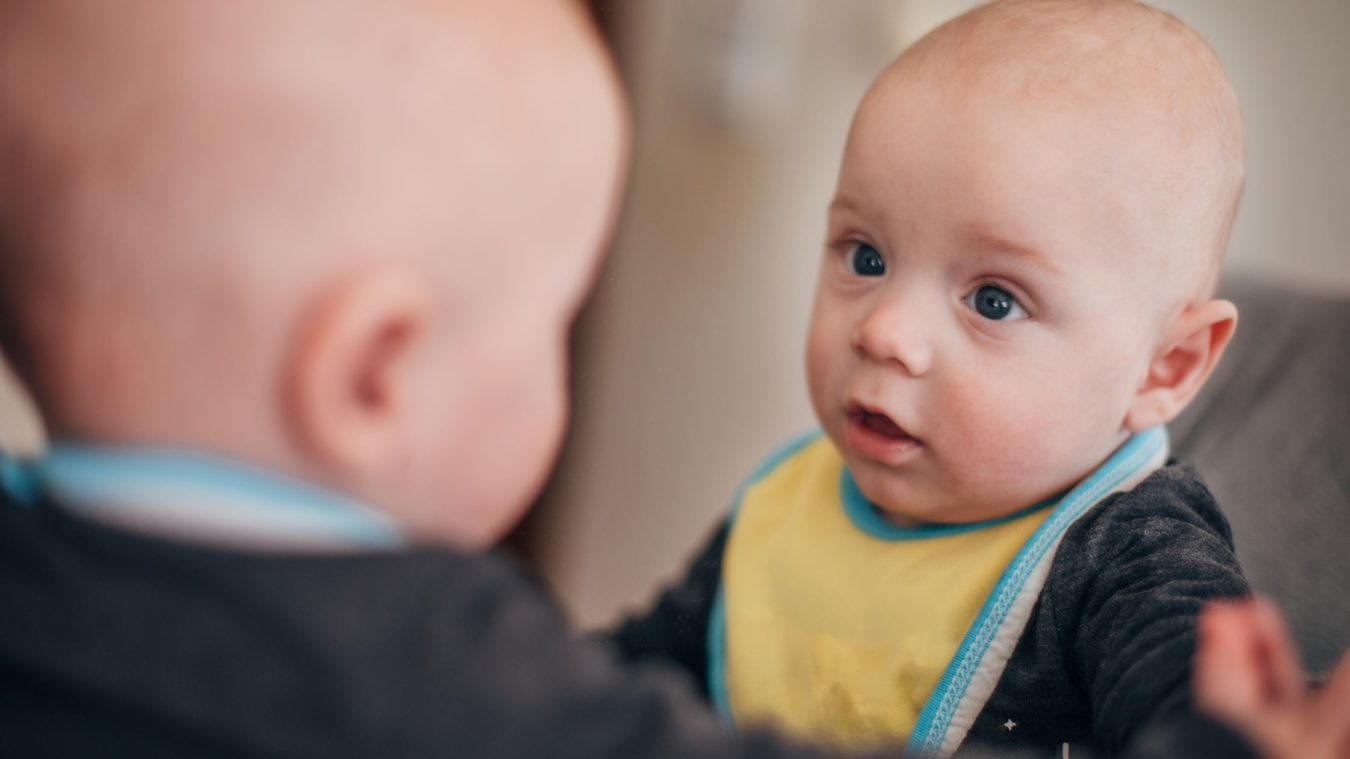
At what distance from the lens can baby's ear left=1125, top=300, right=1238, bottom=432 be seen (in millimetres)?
870

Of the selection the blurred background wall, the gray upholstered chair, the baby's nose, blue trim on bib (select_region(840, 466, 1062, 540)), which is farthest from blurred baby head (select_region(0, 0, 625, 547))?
the blurred background wall

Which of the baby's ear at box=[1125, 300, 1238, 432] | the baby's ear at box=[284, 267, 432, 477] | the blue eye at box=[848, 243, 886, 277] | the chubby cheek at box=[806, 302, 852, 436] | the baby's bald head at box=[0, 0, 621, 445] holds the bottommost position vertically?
the chubby cheek at box=[806, 302, 852, 436]

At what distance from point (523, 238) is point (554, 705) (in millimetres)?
214

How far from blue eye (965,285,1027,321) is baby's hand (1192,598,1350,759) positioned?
0.33m

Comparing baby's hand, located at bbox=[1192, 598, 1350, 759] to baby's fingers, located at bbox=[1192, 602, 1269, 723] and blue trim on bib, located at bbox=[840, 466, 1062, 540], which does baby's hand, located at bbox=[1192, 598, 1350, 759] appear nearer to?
baby's fingers, located at bbox=[1192, 602, 1269, 723]

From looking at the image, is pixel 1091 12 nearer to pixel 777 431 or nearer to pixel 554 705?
pixel 554 705

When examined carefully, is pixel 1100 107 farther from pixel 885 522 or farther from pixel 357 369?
pixel 357 369

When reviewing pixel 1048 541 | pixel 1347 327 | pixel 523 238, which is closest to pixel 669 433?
pixel 1347 327

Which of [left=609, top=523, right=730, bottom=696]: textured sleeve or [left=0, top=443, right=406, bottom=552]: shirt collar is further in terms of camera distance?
[left=609, top=523, right=730, bottom=696]: textured sleeve

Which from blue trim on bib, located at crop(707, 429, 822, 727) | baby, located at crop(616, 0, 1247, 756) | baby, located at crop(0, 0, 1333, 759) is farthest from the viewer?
blue trim on bib, located at crop(707, 429, 822, 727)

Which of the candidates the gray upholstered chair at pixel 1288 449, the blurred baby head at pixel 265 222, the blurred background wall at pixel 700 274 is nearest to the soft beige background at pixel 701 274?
the blurred background wall at pixel 700 274

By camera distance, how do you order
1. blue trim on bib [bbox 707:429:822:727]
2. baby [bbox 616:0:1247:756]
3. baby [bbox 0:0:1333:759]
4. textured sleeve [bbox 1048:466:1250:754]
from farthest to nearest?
blue trim on bib [bbox 707:429:822:727]
baby [bbox 616:0:1247:756]
textured sleeve [bbox 1048:466:1250:754]
baby [bbox 0:0:1333:759]

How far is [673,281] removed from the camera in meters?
2.23

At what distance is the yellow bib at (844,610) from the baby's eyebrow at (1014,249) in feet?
0.59
